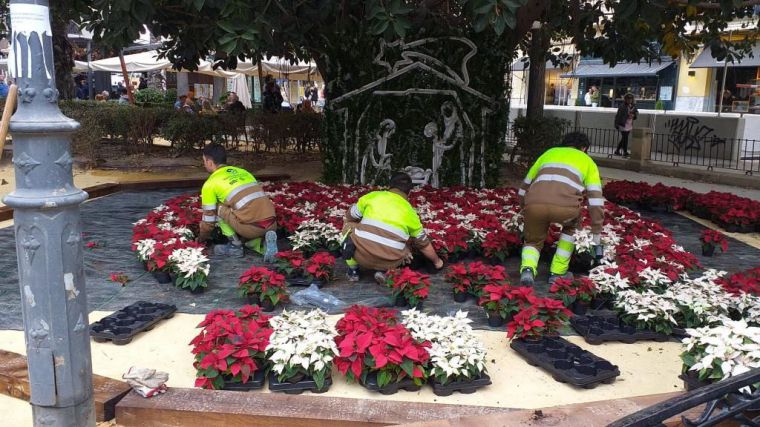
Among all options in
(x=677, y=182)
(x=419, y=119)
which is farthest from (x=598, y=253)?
(x=677, y=182)

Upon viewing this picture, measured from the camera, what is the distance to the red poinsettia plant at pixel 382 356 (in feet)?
12.2

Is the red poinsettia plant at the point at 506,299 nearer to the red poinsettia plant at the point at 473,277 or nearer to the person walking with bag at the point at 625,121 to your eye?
the red poinsettia plant at the point at 473,277

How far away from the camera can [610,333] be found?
4.71 meters

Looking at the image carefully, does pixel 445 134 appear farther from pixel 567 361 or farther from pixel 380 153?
pixel 567 361

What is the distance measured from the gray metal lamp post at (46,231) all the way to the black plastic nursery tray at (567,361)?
277 cm

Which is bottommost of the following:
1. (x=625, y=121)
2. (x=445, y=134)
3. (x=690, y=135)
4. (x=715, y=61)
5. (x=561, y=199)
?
(x=561, y=199)

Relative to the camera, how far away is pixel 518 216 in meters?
7.27

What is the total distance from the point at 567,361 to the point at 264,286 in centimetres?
239

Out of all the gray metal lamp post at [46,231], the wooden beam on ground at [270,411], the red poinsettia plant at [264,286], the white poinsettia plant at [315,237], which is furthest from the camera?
the white poinsettia plant at [315,237]

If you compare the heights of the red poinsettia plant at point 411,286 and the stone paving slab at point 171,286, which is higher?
the red poinsettia plant at point 411,286

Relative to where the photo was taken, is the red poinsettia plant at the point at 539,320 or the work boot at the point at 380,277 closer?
the red poinsettia plant at the point at 539,320

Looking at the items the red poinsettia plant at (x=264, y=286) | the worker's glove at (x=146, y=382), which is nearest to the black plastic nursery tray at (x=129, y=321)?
the red poinsettia plant at (x=264, y=286)

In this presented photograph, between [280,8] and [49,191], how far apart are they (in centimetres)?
531

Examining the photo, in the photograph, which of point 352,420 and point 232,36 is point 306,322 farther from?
point 232,36
